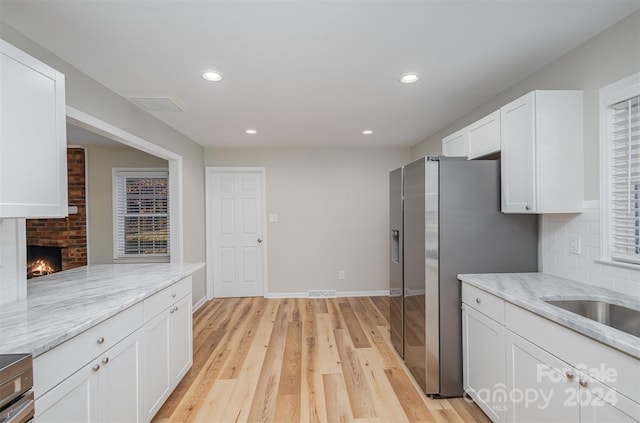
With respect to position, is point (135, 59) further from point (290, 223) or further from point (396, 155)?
point (396, 155)

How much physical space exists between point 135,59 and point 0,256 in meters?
1.41

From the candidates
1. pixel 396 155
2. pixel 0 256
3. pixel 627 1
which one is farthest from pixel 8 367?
pixel 396 155

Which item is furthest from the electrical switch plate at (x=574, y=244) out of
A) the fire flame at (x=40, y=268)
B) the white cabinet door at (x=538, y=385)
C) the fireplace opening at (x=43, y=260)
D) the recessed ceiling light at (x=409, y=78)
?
the fire flame at (x=40, y=268)

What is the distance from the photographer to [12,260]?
1531 millimetres

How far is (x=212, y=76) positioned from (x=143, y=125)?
1.20 metres

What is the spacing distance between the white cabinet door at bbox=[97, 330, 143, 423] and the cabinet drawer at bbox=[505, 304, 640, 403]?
216cm

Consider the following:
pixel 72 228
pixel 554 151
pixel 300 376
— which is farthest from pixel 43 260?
pixel 554 151

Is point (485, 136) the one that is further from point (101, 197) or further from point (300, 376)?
point (101, 197)

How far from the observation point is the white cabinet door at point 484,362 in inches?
66.1

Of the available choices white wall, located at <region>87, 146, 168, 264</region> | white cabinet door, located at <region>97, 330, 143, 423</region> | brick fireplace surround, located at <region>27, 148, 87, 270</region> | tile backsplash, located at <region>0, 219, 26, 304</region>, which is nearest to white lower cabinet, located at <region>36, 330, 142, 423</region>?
white cabinet door, located at <region>97, 330, 143, 423</region>

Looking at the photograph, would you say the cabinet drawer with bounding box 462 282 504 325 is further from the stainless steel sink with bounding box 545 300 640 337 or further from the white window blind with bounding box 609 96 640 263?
the white window blind with bounding box 609 96 640 263

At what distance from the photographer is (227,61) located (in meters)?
1.91

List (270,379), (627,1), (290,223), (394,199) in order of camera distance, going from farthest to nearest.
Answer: (290,223) < (394,199) < (270,379) < (627,1)

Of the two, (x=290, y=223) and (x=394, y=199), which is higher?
(x=394, y=199)
